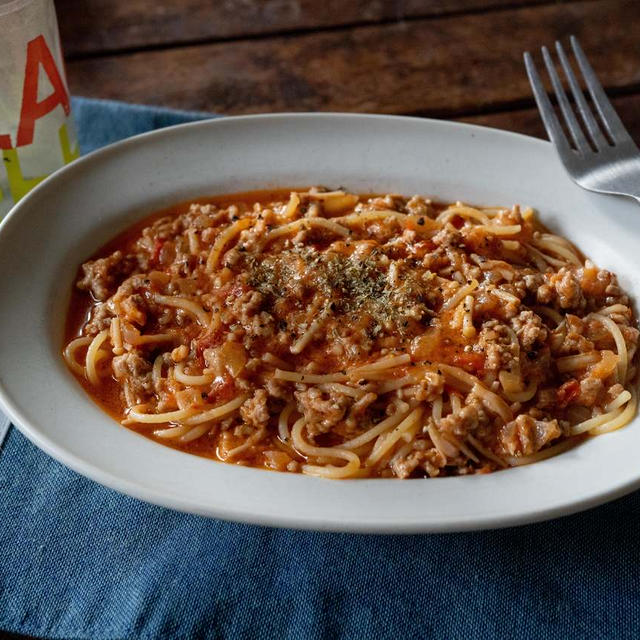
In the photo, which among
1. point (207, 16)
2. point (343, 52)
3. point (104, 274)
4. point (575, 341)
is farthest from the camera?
point (207, 16)

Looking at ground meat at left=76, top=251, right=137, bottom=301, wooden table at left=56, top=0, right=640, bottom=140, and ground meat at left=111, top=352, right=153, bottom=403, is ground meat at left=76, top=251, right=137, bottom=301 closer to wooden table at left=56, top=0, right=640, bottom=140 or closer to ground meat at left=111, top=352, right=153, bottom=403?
ground meat at left=111, top=352, right=153, bottom=403

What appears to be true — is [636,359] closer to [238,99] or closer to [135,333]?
[135,333]

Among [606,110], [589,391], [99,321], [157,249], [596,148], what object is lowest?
[589,391]


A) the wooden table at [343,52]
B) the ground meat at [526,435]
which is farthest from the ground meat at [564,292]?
the wooden table at [343,52]

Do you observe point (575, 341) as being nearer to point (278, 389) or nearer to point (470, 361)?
point (470, 361)

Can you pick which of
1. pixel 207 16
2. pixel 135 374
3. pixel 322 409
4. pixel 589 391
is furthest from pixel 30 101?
pixel 589 391

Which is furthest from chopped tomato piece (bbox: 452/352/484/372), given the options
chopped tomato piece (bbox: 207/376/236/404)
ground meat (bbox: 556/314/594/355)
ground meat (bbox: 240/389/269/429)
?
chopped tomato piece (bbox: 207/376/236/404)
